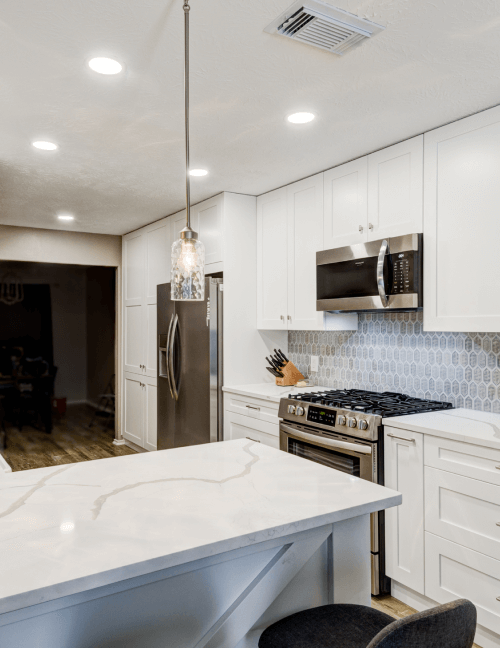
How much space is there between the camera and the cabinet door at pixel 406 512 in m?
2.38

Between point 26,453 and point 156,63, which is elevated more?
point 156,63

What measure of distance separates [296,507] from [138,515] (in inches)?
16.3

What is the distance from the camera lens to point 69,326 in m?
6.48

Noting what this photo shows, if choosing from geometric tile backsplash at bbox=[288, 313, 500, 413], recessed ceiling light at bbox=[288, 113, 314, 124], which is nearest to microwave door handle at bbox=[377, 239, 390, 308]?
geometric tile backsplash at bbox=[288, 313, 500, 413]

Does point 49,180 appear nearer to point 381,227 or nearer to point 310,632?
point 381,227

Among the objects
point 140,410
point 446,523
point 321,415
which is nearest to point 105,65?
point 321,415

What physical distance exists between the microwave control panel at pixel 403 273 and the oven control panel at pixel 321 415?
2.47 feet

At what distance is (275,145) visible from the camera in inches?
113

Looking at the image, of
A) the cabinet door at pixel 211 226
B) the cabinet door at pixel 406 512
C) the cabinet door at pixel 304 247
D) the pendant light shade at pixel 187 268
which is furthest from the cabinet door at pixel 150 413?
the pendant light shade at pixel 187 268

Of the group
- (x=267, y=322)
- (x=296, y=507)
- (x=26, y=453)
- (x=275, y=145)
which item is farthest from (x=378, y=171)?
(x=26, y=453)

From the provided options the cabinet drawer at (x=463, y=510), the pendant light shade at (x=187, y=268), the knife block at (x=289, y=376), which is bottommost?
the cabinet drawer at (x=463, y=510)

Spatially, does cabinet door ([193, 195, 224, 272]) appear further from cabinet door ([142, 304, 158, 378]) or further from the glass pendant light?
the glass pendant light

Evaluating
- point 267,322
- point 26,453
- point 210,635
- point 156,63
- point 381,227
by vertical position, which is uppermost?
point 156,63

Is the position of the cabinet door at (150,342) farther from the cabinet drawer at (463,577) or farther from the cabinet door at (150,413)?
the cabinet drawer at (463,577)
